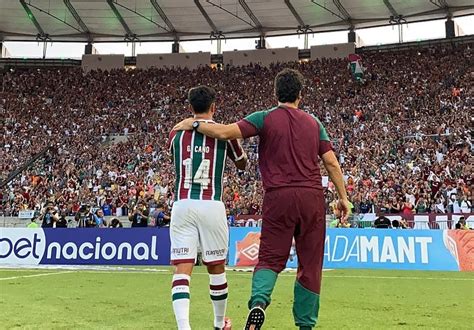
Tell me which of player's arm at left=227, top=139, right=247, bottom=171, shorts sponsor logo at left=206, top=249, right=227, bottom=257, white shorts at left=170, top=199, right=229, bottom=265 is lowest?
shorts sponsor logo at left=206, top=249, right=227, bottom=257

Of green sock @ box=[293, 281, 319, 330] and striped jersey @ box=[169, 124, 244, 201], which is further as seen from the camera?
striped jersey @ box=[169, 124, 244, 201]

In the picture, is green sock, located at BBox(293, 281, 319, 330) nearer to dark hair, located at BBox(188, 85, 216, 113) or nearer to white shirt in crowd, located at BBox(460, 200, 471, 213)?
dark hair, located at BBox(188, 85, 216, 113)

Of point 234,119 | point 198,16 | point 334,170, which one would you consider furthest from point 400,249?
point 198,16

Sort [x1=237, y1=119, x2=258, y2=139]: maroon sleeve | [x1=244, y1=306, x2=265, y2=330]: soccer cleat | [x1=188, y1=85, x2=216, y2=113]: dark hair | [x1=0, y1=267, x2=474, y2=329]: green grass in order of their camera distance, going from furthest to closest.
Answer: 1. [x1=0, y1=267, x2=474, y2=329]: green grass
2. [x1=188, y1=85, x2=216, y2=113]: dark hair
3. [x1=237, y1=119, x2=258, y2=139]: maroon sleeve
4. [x1=244, y1=306, x2=265, y2=330]: soccer cleat

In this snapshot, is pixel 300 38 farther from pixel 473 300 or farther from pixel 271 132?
pixel 271 132

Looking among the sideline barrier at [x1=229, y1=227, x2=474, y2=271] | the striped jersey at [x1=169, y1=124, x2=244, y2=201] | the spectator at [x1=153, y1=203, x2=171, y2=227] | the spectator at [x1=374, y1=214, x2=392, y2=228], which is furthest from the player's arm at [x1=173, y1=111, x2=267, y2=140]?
the spectator at [x1=374, y1=214, x2=392, y2=228]

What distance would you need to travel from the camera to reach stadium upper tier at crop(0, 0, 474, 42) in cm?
3591

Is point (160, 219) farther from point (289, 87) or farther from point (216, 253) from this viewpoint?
point (289, 87)

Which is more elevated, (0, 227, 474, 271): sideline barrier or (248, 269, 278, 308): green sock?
(248, 269, 278, 308): green sock

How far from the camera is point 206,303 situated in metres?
7.46

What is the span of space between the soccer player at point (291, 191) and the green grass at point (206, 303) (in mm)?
1562

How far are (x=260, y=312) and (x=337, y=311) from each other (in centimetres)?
312

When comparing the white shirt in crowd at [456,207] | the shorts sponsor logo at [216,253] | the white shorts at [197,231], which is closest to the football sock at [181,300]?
the white shorts at [197,231]

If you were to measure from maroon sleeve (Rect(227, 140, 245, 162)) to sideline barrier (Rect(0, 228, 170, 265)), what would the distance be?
444 inches
